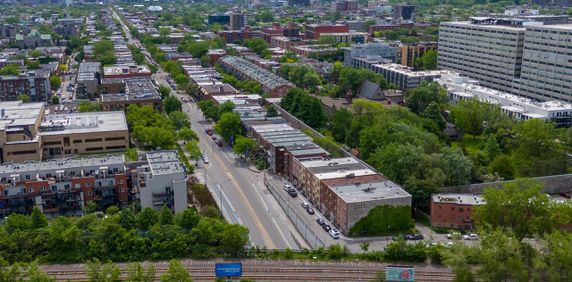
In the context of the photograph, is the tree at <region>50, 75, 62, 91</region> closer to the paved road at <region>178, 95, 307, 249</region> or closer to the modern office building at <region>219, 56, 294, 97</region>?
the modern office building at <region>219, 56, 294, 97</region>

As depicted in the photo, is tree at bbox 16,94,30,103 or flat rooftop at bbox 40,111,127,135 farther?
tree at bbox 16,94,30,103

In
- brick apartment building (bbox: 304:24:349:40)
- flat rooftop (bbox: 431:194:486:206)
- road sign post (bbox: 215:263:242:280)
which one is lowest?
road sign post (bbox: 215:263:242:280)

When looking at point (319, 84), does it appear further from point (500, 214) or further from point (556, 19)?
point (500, 214)

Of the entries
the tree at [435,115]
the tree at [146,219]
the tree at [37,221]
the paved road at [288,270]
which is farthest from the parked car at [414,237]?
the tree at [435,115]

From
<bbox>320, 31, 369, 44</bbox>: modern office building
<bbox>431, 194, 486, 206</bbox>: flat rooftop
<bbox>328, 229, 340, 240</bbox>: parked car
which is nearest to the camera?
<bbox>328, 229, 340, 240</bbox>: parked car

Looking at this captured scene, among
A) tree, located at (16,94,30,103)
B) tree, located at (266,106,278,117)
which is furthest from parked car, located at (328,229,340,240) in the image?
tree, located at (16,94,30,103)

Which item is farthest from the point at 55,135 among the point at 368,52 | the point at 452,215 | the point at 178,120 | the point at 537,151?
the point at 368,52
